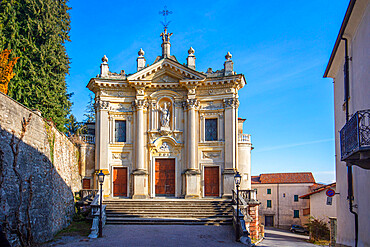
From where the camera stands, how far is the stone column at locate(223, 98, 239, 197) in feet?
79.2

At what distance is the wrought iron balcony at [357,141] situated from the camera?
28.2 feet

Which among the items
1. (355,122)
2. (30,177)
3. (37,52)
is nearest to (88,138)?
(37,52)

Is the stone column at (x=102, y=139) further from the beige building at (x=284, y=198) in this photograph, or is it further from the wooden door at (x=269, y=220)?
the wooden door at (x=269, y=220)

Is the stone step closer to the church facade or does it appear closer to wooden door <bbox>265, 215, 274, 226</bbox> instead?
the church facade

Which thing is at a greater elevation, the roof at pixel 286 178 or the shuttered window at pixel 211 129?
the shuttered window at pixel 211 129

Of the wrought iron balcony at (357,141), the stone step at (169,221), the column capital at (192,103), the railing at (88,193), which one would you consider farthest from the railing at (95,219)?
the wrought iron balcony at (357,141)

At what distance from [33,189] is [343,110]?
494 inches

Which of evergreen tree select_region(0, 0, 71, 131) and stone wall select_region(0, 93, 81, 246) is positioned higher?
evergreen tree select_region(0, 0, 71, 131)

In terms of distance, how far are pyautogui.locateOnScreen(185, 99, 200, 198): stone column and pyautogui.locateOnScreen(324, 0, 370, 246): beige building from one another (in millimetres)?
9971

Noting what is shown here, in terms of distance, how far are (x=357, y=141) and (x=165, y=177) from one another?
17683mm

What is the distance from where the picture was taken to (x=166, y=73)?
25812 mm

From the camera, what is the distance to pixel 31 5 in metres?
23.9

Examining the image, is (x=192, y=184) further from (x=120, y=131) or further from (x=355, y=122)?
(x=355, y=122)

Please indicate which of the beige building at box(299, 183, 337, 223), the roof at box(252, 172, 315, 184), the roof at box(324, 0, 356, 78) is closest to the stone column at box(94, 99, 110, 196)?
the roof at box(324, 0, 356, 78)
